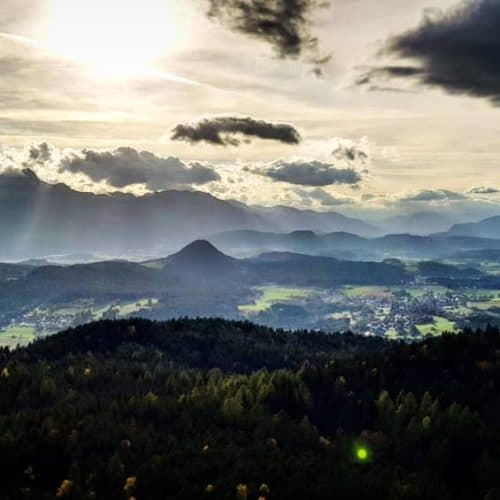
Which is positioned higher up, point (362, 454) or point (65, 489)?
point (65, 489)

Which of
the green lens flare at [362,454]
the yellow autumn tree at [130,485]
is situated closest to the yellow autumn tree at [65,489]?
the yellow autumn tree at [130,485]

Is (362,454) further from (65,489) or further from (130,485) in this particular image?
(65,489)

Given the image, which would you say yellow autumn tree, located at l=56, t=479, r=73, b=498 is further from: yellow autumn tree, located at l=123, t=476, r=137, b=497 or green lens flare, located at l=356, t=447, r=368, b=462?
green lens flare, located at l=356, t=447, r=368, b=462

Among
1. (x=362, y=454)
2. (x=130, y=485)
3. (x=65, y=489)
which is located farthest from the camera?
(x=362, y=454)

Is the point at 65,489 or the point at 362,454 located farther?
the point at 362,454

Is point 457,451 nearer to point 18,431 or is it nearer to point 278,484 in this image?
point 278,484

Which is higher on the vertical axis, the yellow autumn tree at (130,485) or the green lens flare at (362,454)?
the yellow autumn tree at (130,485)

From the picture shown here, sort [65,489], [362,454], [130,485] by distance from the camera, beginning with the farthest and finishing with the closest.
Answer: [362,454]
[130,485]
[65,489]

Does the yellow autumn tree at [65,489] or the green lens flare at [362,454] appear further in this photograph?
the green lens flare at [362,454]

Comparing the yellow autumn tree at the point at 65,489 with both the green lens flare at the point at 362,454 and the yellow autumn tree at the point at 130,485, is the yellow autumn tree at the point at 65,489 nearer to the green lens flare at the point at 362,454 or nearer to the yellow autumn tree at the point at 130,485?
the yellow autumn tree at the point at 130,485

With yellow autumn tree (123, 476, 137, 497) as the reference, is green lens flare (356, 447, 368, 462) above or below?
below

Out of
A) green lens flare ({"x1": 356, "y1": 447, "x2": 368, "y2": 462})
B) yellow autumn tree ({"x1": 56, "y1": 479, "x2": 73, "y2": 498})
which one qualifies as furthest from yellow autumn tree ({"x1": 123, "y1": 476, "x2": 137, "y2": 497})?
green lens flare ({"x1": 356, "y1": 447, "x2": 368, "y2": 462})

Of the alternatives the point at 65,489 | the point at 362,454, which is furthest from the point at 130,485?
the point at 362,454
